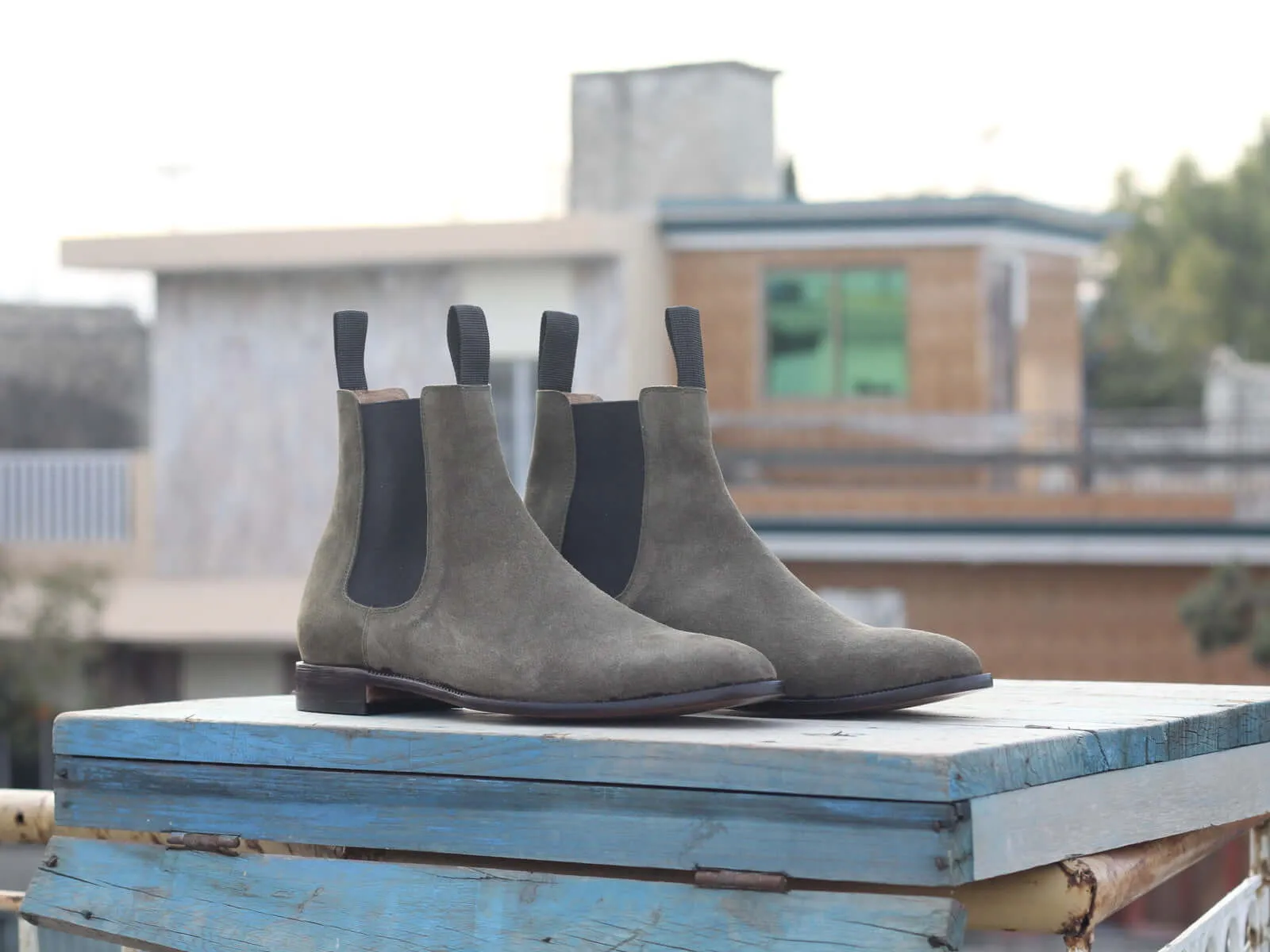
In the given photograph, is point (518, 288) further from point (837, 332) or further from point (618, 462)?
point (618, 462)

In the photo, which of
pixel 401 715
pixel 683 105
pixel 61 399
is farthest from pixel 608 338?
pixel 401 715

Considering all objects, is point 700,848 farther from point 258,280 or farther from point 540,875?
point 258,280

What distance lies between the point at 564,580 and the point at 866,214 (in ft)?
45.2

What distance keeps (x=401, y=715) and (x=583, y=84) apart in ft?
53.1

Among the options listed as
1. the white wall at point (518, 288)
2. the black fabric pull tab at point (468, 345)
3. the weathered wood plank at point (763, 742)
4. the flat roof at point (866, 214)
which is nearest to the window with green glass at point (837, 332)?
the flat roof at point (866, 214)

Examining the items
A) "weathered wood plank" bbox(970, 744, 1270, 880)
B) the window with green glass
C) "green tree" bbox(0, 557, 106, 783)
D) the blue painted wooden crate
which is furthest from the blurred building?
the blue painted wooden crate

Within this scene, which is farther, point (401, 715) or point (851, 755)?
point (401, 715)

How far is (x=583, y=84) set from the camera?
56.9 ft

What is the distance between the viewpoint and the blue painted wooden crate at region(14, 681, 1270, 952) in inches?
50.3

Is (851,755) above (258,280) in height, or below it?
below

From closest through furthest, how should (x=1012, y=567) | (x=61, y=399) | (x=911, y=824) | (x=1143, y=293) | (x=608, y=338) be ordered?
1. (x=911, y=824)
2. (x=1012, y=567)
3. (x=608, y=338)
4. (x=61, y=399)
5. (x=1143, y=293)

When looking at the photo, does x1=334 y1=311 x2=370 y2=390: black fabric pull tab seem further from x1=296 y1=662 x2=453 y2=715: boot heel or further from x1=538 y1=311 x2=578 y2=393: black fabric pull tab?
x1=296 y1=662 x2=453 y2=715: boot heel

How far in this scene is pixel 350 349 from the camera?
5.81ft

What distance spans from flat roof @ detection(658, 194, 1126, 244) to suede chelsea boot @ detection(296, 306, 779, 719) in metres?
13.5
